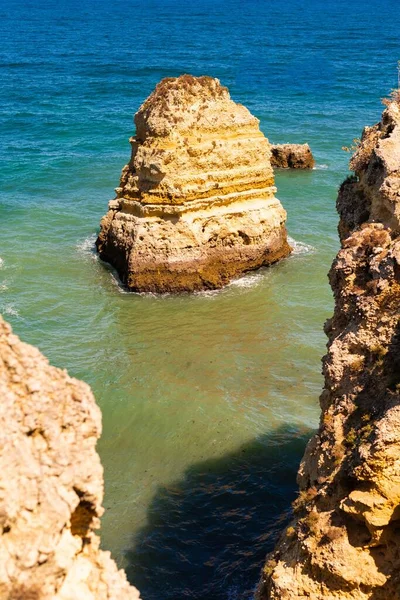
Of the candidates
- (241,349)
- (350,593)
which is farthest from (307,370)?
(350,593)

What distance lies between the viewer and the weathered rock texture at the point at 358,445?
861 cm

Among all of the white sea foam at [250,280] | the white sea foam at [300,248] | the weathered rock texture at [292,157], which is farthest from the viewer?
the weathered rock texture at [292,157]

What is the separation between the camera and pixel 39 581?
562 centimetres

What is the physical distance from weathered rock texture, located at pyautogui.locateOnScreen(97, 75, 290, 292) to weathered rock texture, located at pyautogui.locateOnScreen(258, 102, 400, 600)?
12.3 m

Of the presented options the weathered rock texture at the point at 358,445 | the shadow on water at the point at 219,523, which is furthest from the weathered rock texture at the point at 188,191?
the weathered rock texture at the point at 358,445

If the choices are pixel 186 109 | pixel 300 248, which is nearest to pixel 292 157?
pixel 300 248

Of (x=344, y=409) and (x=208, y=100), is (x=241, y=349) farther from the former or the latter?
(x=344, y=409)

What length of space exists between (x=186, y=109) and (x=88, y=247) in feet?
21.4

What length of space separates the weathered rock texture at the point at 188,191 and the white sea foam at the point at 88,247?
7.65 feet

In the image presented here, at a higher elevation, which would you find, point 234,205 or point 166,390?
point 234,205

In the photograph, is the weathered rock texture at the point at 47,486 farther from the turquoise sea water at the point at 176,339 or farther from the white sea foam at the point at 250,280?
the white sea foam at the point at 250,280

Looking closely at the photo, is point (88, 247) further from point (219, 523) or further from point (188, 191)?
point (219, 523)

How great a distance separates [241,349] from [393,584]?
12222 millimetres

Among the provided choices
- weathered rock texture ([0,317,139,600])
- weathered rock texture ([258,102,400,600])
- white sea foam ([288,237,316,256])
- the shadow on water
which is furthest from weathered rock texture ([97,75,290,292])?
weathered rock texture ([0,317,139,600])
